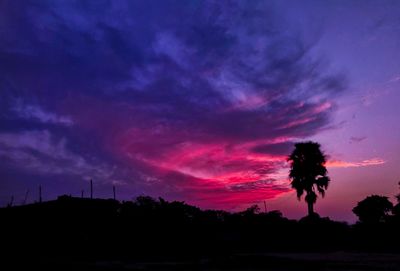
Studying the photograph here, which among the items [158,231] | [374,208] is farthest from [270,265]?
[374,208]

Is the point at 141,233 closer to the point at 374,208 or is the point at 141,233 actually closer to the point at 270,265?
the point at 270,265

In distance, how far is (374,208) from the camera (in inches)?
2222

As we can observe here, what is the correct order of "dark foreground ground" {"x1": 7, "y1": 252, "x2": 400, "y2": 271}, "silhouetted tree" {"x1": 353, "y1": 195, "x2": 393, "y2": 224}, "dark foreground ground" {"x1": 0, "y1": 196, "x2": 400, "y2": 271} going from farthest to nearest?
"silhouetted tree" {"x1": 353, "y1": 195, "x2": 393, "y2": 224} < "dark foreground ground" {"x1": 0, "y1": 196, "x2": 400, "y2": 271} < "dark foreground ground" {"x1": 7, "y1": 252, "x2": 400, "y2": 271}

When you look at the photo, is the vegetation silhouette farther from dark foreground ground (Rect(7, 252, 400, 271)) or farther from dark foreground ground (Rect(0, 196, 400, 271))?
dark foreground ground (Rect(7, 252, 400, 271))

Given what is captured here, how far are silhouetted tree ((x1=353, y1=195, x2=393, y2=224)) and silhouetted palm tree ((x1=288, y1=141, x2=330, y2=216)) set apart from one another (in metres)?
18.5

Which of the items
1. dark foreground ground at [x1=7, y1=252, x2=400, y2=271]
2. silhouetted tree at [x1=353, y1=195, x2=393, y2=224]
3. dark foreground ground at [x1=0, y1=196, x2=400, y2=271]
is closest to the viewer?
dark foreground ground at [x1=7, y1=252, x2=400, y2=271]

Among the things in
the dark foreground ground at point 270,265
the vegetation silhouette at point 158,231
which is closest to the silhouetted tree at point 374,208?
the vegetation silhouette at point 158,231

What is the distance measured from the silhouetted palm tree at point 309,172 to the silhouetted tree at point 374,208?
727 inches

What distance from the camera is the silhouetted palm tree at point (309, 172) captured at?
135ft

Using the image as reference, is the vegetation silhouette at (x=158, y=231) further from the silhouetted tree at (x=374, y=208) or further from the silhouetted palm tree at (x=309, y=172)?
the silhouetted tree at (x=374, y=208)

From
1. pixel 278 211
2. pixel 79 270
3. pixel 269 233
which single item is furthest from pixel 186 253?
pixel 278 211

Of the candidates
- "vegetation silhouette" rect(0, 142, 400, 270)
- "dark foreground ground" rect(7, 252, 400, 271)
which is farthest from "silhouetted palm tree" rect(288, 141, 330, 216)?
"dark foreground ground" rect(7, 252, 400, 271)

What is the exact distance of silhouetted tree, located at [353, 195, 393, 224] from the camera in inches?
2186

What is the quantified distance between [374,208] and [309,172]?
70.5 ft
